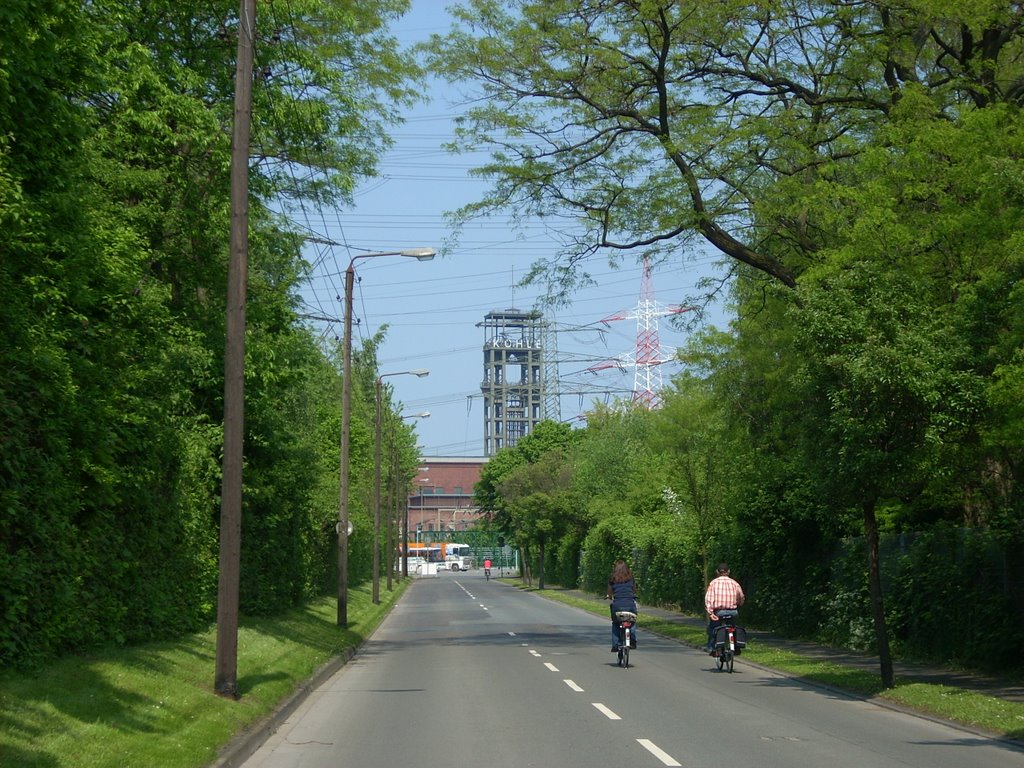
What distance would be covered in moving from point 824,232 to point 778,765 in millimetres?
16331

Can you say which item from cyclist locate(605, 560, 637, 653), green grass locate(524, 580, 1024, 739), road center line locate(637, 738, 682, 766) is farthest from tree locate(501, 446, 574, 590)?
road center line locate(637, 738, 682, 766)

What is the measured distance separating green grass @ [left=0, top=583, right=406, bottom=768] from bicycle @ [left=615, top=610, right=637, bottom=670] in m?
5.91

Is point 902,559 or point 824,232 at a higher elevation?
point 824,232

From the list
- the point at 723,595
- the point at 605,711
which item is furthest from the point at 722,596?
the point at 605,711

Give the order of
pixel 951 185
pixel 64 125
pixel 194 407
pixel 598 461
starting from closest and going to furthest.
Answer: pixel 64 125 → pixel 951 185 → pixel 194 407 → pixel 598 461

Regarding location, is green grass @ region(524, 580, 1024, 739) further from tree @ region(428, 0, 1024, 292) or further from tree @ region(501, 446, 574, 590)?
tree @ region(501, 446, 574, 590)

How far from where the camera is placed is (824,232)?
2517 centimetres

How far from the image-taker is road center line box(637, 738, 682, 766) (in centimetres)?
1105

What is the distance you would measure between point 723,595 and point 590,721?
790cm

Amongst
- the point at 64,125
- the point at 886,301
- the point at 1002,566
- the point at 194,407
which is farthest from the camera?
the point at 194,407

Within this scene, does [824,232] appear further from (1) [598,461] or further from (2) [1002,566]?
(1) [598,461]

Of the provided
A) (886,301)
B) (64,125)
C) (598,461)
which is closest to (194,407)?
(64,125)

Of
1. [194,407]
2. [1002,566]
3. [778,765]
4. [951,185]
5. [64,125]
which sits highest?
[951,185]

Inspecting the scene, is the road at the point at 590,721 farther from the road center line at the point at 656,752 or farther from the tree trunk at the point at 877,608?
the tree trunk at the point at 877,608
